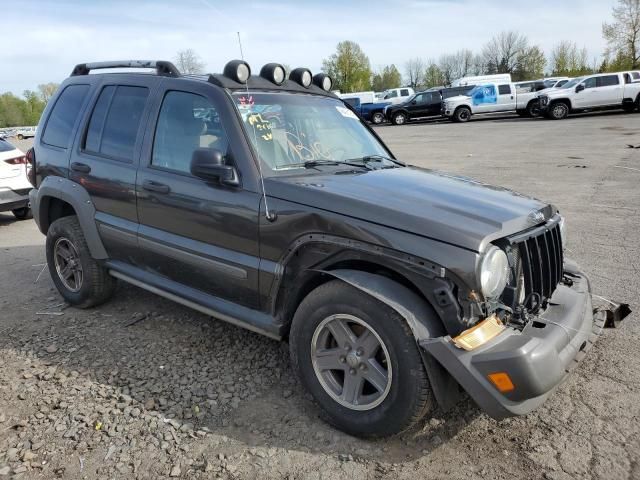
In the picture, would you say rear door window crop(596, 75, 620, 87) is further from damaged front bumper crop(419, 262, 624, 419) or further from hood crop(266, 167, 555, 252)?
damaged front bumper crop(419, 262, 624, 419)

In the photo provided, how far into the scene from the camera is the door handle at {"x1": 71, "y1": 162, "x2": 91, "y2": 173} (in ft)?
13.3

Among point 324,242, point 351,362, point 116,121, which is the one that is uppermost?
point 116,121

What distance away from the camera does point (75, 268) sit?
4.46 m

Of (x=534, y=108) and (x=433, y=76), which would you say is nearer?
(x=534, y=108)

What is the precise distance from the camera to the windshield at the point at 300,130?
3.22m

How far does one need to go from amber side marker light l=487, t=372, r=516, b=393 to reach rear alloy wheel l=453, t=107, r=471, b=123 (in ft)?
95.4

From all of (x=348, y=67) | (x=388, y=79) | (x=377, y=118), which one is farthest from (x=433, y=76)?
(x=377, y=118)

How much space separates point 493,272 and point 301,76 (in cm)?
226

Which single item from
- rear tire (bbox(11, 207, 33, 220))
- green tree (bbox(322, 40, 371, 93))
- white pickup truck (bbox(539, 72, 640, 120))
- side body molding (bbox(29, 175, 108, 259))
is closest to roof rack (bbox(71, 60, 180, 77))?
side body molding (bbox(29, 175, 108, 259))

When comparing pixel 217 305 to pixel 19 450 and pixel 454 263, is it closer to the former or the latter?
pixel 19 450

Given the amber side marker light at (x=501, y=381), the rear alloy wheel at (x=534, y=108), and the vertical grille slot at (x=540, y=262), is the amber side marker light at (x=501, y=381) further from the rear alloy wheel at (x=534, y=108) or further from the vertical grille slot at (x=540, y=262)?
the rear alloy wheel at (x=534, y=108)

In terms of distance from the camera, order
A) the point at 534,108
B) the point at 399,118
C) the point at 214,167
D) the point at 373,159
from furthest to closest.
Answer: the point at 399,118 → the point at 534,108 → the point at 373,159 → the point at 214,167

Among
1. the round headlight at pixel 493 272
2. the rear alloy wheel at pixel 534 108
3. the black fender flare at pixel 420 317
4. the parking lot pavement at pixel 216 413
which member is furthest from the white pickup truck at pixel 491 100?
the black fender flare at pixel 420 317

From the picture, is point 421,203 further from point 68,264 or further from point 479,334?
point 68,264
